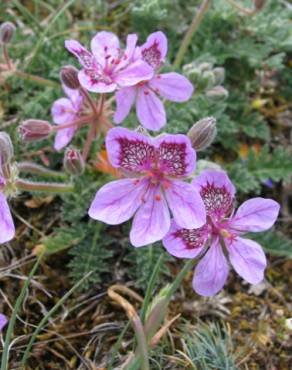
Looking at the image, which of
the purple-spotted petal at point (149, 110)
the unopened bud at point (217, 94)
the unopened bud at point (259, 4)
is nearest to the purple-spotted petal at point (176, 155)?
the purple-spotted petal at point (149, 110)

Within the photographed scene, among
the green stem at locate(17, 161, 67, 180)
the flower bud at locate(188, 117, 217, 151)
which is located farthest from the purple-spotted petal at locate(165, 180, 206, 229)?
the green stem at locate(17, 161, 67, 180)

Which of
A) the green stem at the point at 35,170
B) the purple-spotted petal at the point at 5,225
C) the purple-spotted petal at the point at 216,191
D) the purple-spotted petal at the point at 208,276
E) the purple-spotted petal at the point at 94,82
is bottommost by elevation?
the green stem at the point at 35,170

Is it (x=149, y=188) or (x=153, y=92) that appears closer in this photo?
(x=149, y=188)

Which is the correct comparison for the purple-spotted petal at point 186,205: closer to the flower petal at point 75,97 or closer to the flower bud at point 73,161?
the flower bud at point 73,161

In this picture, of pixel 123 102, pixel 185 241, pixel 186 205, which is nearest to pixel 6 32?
pixel 123 102

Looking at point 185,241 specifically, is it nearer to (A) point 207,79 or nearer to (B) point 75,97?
(B) point 75,97

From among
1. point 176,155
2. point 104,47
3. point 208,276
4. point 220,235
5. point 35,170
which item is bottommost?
point 35,170

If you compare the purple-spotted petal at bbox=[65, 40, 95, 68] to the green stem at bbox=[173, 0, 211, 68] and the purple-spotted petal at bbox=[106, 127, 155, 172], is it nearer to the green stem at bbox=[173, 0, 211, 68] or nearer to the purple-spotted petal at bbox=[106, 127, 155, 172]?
the purple-spotted petal at bbox=[106, 127, 155, 172]

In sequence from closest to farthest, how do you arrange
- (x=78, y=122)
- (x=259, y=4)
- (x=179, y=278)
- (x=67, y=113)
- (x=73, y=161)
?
(x=179, y=278)
(x=73, y=161)
(x=78, y=122)
(x=67, y=113)
(x=259, y=4)
